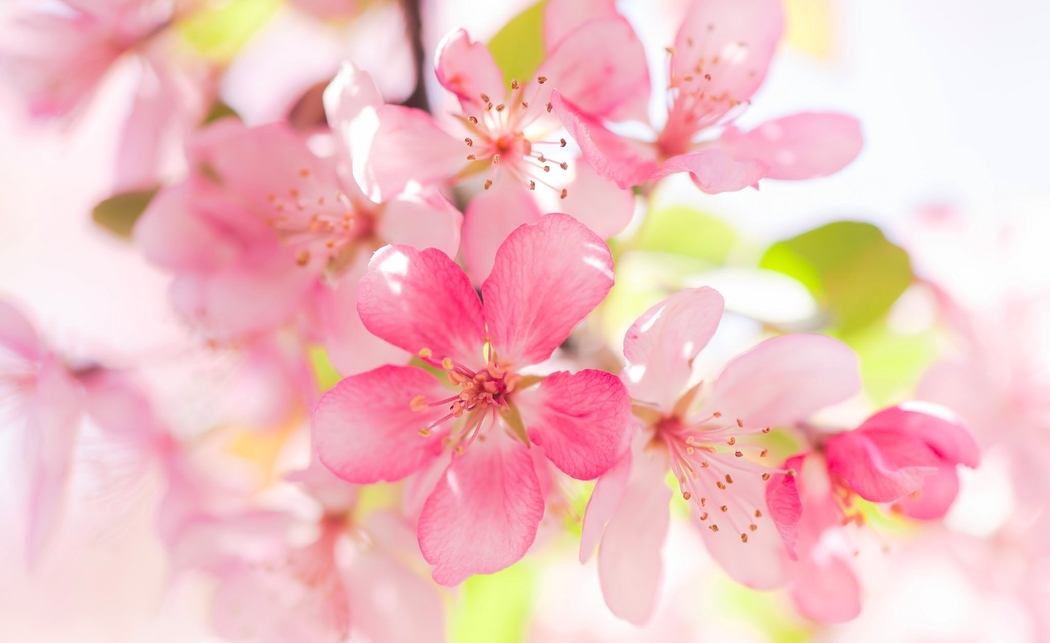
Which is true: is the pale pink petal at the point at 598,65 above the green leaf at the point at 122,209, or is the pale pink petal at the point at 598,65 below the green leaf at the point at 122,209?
above

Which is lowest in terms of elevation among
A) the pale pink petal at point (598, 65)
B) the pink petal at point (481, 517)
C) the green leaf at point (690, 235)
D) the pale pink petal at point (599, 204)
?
the green leaf at point (690, 235)

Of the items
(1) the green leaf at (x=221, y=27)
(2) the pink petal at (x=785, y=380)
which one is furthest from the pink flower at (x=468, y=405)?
(1) the green leaf at (x=221, y=27)

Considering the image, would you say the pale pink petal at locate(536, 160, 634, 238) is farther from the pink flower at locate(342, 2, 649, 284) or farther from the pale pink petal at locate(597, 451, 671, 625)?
the pale pink petal at locate(597, 451, 671, 625)

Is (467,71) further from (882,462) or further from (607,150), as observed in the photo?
(882,462)

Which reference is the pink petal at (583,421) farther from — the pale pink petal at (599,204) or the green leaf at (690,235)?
the green leaf at (690,235)

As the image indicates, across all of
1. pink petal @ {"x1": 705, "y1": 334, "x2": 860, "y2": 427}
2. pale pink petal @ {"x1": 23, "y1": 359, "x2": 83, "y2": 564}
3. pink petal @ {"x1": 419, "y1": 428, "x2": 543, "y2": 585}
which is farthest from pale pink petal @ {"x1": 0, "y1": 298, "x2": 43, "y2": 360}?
pink petal @ {"x1": 705, "y1": 334, "x2": 860, "y2": 427}

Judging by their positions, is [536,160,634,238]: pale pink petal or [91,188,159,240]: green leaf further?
[91,188,159,240]: green leaf

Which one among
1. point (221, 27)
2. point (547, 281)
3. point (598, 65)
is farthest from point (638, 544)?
point (221, 27)
